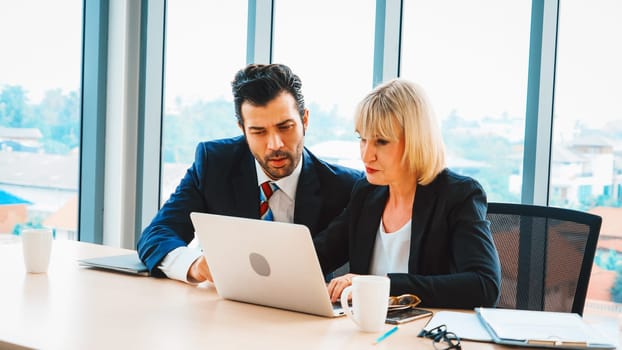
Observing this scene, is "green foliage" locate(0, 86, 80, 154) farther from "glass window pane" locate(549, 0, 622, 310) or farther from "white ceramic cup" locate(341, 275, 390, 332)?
"white ceramic cup" locate(341, 275, 390, 332)

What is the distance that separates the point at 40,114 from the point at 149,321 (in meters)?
2.54

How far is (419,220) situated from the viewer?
6.38 ft

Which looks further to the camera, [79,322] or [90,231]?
[90,231]

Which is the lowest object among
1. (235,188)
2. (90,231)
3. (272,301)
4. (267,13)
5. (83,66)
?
(90,231)

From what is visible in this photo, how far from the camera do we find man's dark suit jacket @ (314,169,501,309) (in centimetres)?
171

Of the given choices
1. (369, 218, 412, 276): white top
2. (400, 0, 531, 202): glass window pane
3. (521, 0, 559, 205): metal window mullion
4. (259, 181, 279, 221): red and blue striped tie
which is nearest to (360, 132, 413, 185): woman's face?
(369, 218, 412, 276): white top

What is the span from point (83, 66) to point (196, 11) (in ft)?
2.26

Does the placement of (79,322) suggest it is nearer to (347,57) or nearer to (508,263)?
(508,263)

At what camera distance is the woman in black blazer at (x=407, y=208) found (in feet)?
6.15

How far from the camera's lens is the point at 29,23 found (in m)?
3.59

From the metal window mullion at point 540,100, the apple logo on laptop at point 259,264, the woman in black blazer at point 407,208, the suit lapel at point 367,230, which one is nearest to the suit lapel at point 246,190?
the woman in black blazer at point 407,208

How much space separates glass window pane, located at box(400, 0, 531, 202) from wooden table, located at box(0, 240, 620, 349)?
1632 millimetres

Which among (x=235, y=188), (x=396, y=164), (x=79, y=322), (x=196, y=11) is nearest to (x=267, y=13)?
(x=196, y=11)

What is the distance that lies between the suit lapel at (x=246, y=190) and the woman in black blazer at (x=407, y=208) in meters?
0.32
